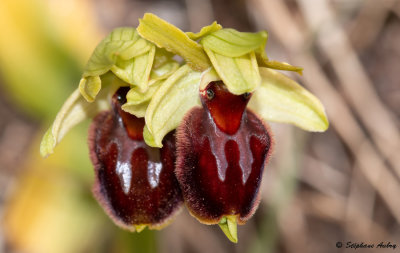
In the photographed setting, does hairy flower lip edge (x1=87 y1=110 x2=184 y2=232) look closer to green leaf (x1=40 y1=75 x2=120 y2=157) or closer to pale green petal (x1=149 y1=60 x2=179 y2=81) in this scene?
green leaf (x1=40 y1=75 x2=120 y2=157)

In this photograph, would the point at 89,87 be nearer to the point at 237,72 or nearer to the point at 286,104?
the point at 237,72

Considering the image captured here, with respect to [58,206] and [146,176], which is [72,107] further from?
[58,206]

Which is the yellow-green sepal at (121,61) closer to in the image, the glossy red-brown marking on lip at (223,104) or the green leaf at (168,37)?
the green leaf at (168,37)

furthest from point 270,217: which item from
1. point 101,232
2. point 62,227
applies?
point 62,227

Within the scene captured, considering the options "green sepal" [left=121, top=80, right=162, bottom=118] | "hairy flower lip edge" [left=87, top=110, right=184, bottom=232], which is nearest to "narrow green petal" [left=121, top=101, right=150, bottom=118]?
"green sepal" [left=121, top=80, right=162, bottom=118]

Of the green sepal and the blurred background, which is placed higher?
the green sepal

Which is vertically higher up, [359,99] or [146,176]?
[146,176]
